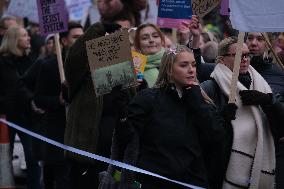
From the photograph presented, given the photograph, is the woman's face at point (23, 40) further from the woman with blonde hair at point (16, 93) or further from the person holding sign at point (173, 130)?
the person holding sign at point (173, 130)

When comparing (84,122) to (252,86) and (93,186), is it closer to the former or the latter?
(93,186)

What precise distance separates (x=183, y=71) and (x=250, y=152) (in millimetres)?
767

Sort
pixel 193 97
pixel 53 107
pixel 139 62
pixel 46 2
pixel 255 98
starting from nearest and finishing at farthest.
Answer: pixel 193 97 → pixel 255 98 → pixel 139 62 → pixel 46 2 → pixel 53 107

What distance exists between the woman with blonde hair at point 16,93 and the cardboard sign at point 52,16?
180 cm

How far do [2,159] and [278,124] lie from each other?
3.30 metres

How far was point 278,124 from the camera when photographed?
6.20 metres

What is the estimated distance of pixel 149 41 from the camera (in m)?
7.77

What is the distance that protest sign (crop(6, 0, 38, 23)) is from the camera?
11.7 metres

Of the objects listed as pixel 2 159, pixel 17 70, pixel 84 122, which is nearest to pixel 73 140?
pixel 84 122

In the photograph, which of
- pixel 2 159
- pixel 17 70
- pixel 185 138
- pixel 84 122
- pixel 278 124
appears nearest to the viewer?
pixel 185 138

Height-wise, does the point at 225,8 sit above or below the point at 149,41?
above

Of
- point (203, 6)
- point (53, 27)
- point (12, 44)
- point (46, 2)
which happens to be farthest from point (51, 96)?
point (203, 6)

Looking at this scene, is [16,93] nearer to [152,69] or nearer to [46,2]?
[46,2]

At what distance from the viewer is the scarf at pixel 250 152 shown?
617 centimetres
